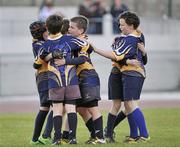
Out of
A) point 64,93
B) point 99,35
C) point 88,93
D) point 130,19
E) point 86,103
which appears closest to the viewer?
point 64,93

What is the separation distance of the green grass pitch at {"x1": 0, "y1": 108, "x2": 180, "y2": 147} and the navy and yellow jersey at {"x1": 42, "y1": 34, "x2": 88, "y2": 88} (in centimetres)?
95

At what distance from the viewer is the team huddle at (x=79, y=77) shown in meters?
12.5

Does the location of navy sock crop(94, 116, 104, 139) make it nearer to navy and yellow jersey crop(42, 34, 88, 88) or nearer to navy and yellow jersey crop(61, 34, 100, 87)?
navy and yellow jersey crop(61, 34, 100, 87)

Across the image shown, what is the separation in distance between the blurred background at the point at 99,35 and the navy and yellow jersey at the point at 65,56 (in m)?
11.9

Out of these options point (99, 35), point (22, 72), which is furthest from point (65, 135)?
point (99, 35)

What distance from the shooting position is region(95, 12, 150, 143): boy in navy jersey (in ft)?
42.7

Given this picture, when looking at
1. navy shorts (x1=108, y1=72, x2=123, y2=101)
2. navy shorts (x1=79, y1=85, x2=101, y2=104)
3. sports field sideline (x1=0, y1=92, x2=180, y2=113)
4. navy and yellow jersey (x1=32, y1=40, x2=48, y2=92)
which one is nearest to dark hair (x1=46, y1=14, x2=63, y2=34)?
navy and yellow jersey (x1=32, y1=40, x2=48, y2=92)

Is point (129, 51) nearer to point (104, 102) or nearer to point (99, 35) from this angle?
point (104, 102)

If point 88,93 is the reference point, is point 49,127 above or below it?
below

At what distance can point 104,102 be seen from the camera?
70.7 ft

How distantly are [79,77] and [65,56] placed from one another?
522mm

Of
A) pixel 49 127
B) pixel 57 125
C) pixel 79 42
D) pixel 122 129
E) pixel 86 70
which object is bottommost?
pixel 122 129

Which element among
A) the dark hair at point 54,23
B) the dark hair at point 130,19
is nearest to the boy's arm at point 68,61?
the dark hair at point 54,23

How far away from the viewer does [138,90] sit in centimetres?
1317
